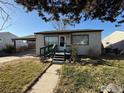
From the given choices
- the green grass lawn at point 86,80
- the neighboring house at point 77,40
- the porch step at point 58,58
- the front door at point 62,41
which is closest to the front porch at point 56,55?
the porch step at point 58,58

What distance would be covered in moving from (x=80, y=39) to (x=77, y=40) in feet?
1.31

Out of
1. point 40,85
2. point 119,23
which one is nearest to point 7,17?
point 40,85

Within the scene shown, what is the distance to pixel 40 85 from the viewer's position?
887 centimetres

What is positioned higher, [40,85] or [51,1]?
[51,1]

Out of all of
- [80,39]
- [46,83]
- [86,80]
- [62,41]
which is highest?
[80,39]

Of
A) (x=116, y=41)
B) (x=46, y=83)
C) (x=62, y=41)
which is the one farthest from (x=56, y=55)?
(x=116, y=41)

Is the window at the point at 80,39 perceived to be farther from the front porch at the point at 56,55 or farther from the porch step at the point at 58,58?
the porch step at the point at 58,58

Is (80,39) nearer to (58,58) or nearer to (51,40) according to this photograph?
(51,40)

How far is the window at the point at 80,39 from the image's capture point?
19.9 metres

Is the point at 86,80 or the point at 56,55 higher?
the point at 56,55

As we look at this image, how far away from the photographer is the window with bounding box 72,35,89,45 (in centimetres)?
1993

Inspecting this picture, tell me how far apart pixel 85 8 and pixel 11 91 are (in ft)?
22.2

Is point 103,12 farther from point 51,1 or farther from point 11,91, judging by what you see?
point 11,91

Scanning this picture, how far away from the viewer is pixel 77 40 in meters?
20.4
